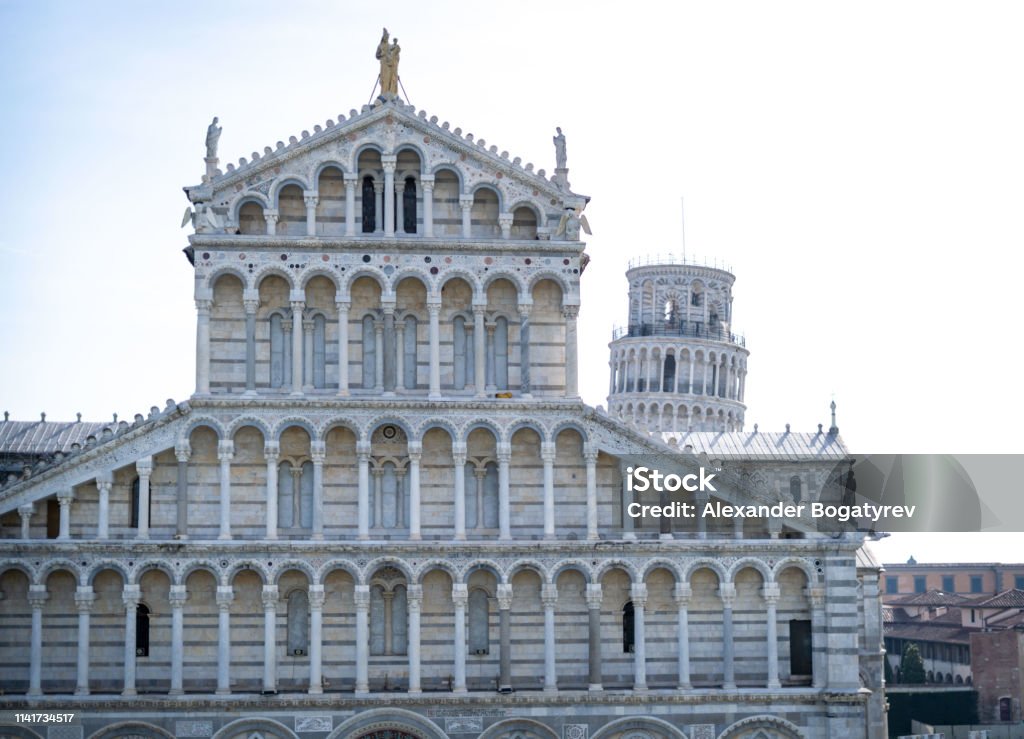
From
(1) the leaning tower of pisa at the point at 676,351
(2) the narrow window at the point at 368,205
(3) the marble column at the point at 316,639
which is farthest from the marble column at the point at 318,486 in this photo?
(1) the leaning tower of pisa at the point at 676,351

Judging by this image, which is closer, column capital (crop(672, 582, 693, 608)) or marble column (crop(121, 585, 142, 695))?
marble column (crop(121, 585, 142, 695))

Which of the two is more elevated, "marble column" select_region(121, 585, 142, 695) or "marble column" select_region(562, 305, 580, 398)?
"marble column" select_region(562, 305, 580, 398)

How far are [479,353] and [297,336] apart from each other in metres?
4.60

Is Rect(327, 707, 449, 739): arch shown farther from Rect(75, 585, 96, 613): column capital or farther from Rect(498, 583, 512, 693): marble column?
Rect(75, 585, 96, 613): column capital

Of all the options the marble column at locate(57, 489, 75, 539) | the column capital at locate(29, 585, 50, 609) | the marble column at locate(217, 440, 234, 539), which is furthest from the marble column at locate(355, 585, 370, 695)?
the column capital at locate(29, 585, 50, 609)

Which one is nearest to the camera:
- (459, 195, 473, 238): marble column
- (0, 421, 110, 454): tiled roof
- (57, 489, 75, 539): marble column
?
(57, 489, 75, 539): marble column

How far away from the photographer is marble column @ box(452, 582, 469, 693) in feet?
121

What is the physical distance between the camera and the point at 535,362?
3872 cm

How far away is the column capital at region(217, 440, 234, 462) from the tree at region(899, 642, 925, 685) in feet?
166

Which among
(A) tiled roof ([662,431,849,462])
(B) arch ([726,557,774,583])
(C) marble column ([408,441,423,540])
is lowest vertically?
(B) arch ([726,557,774,583])

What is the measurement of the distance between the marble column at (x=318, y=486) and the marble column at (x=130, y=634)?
4.53 meters

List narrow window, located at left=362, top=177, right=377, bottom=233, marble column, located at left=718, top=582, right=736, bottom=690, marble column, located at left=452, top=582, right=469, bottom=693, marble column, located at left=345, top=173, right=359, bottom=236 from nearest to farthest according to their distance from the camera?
marble column, located at left=452, top=582, right=469, bottom=693, marble column, located at left=718, top=582, right=736, bottom=690, marble column, located at left=345, top=173, right=359, bottom=236, narrow window, located at left=362, top=177, right=377, bottom=233

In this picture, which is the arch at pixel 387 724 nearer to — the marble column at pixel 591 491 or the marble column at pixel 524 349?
the marble column at pixel 591 491

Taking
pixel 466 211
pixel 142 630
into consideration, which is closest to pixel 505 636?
pixel 142 630
